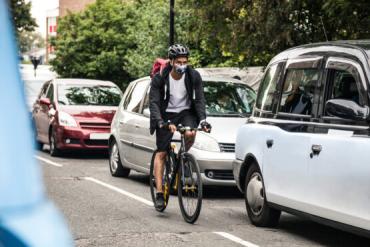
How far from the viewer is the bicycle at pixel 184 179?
8.77 metres

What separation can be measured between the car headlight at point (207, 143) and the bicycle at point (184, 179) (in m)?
1.52

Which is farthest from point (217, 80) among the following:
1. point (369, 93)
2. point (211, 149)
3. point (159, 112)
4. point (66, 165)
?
point (369, 93)

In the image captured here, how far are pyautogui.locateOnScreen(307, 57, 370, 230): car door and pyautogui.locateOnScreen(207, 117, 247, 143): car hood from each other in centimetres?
377

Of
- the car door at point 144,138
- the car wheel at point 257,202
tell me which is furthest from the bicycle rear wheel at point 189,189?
the car door at point 144,138

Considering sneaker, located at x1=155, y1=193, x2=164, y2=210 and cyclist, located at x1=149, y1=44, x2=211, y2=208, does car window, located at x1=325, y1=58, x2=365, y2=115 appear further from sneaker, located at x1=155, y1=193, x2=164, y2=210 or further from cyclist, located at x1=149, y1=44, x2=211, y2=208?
sneaker, located at x1=155, y1=193, x2=164, y2=210

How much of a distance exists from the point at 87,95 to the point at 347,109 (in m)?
12.8

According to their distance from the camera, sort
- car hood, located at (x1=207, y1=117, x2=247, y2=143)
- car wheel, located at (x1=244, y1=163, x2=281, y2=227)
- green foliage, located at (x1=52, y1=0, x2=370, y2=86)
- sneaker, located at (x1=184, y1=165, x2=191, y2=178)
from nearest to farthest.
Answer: car wheel, located at (x1=244, y1=163, x2=281, y2=227) < sneaker, located at (x1=184, y1=165, x2=191, y2=178) < car hood, located at (x1=207, y1=117, x2=247, y2=143) < green foliage, located at (x1=52, y1=0, x2=370, y2=86)

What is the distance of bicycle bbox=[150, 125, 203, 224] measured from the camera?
8.77 m

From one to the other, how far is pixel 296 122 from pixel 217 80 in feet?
16.3

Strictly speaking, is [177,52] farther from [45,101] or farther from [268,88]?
[45,101]

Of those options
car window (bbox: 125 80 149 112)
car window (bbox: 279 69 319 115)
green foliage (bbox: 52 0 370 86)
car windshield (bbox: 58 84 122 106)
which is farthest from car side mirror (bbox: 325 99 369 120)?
car windshield (bbox: 58 84 122 106)

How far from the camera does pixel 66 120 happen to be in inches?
710

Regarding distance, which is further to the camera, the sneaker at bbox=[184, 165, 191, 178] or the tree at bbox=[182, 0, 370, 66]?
the tree at bbox=[182, 0, 370, 66]

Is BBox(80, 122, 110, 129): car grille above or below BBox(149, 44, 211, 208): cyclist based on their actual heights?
below
